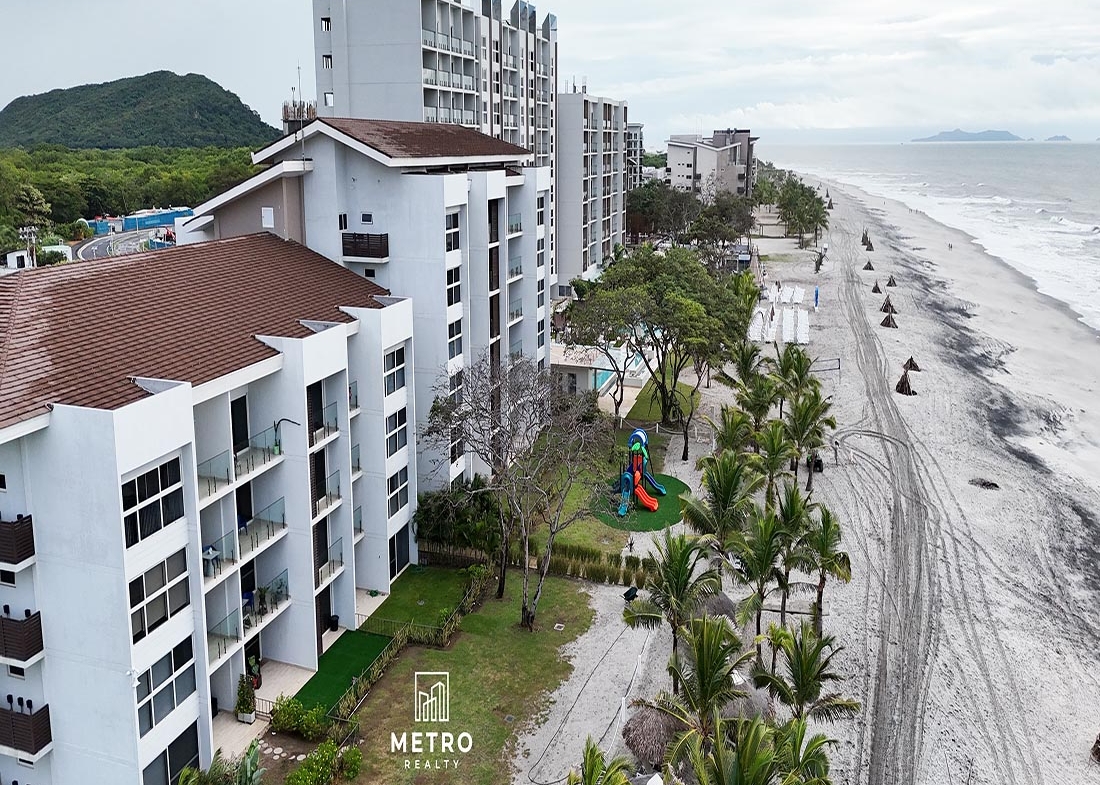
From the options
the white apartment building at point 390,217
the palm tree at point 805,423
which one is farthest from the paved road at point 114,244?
the palm tree at point 805,423

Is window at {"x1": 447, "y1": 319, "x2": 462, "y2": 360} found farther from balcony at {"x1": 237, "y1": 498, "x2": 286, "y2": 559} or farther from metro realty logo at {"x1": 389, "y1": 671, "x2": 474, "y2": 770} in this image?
metro realty logo at {"x1": 389, "y1": 671, "x2": 474, "y2": 770}

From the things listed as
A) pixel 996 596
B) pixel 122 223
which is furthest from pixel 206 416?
pixel 122 223

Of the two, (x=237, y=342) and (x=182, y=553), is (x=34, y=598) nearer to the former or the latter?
(x=182, y=553)

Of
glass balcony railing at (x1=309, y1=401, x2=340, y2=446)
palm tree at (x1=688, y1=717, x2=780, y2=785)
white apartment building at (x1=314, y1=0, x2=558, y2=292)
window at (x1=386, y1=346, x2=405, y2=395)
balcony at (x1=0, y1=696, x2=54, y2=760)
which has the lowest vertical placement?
balcony at (x1=0, y1=696, x2=54, y2=760)

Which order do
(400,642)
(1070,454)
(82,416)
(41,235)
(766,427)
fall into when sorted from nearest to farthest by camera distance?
(82,416)
(400,642)
(766,427)
(1070,454)
(41,235)

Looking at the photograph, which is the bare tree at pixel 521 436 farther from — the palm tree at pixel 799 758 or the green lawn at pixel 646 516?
the palm tree at pixel 799 758

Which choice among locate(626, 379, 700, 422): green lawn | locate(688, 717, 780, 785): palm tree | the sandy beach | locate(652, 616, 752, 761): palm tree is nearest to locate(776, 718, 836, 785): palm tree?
locate(688, 717, 780, 785): palm tree
